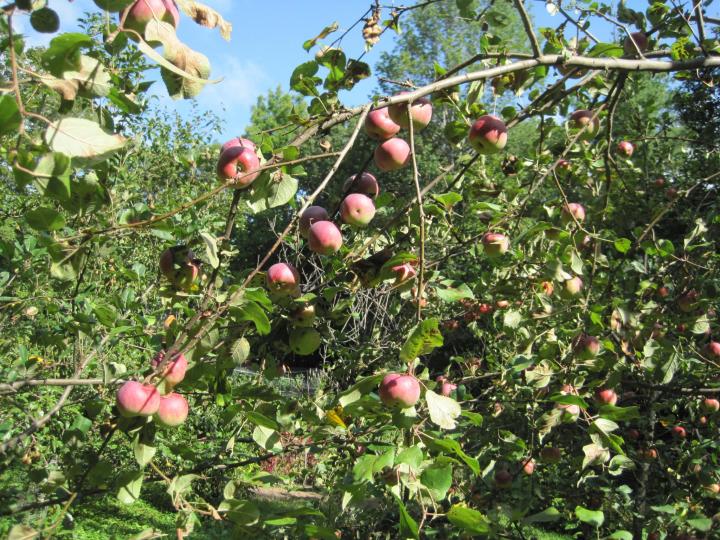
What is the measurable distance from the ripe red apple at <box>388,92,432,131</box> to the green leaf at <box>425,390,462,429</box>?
1.72 feet

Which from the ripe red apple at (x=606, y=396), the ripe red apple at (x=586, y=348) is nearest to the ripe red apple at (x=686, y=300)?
the ripe red apple at (x=606, y=396)

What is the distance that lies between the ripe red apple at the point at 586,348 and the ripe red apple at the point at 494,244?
13.6 inches

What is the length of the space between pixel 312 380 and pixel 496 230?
5.94 meters

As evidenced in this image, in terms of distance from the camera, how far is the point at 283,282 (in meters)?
1.09

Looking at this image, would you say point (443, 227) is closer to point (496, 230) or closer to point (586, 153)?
point (496, 230)

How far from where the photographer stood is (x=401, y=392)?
942 mm

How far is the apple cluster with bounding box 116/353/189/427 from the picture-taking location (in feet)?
3.06

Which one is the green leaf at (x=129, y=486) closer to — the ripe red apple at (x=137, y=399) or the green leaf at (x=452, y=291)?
the ripe red apple at (x=137, y=399)

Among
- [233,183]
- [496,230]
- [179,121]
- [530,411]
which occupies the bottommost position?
[530,411]

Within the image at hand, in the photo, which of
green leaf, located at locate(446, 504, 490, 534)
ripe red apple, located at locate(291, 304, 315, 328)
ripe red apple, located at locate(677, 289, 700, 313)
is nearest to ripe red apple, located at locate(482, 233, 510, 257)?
ripe red apple, located at locate(291, 304, 315, 328)

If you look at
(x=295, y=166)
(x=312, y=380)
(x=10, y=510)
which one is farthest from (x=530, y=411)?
(x=312, y=380)

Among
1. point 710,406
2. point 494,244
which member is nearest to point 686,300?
point 710,406

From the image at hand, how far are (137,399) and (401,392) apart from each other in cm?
43

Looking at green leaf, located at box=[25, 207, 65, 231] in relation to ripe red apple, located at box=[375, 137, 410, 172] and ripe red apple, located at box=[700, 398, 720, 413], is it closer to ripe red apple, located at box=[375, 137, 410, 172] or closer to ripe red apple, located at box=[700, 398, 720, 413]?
ripe red apple, located at box=[375, 137, 410, 172]
